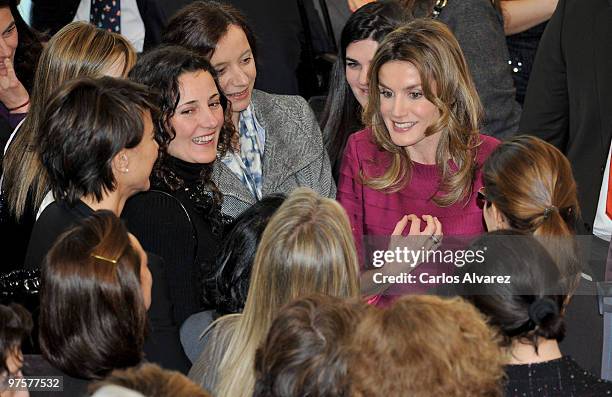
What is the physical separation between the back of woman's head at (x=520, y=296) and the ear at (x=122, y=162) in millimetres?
1154

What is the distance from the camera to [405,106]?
361 centimetres

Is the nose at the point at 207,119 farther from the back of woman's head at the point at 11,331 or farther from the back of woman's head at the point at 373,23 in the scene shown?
the back of woman's head at the point at 11,331

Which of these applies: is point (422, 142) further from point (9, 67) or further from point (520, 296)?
point (9, 67)

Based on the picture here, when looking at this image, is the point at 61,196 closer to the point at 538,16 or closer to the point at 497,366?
the point at 497,366

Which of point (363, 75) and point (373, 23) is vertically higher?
point (373, 23)

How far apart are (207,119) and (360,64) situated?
79 cm

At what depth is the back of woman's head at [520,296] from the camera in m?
2.50

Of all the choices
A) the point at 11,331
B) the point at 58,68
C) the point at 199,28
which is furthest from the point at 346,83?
the point at 11,331

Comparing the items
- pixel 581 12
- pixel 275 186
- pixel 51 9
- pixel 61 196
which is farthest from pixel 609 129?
pixel 51 9

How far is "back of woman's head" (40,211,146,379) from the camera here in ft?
8.05

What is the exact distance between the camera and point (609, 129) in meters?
3.77

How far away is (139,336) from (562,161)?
1.34 m

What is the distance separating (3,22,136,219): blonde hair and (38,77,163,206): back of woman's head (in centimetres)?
46

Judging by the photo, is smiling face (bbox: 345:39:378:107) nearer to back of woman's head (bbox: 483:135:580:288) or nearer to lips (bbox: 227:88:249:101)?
lips (bbox: 227:88:249:101)
